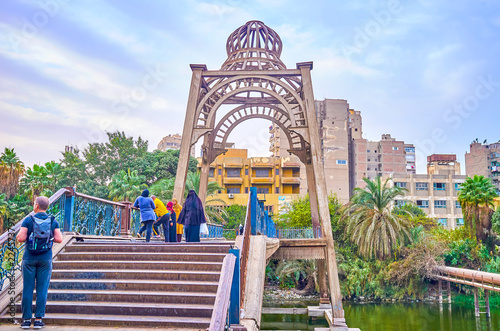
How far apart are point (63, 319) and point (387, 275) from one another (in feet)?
90.7

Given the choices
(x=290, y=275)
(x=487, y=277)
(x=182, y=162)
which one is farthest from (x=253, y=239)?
(x=290, y=275)

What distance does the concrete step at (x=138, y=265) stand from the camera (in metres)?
6.94

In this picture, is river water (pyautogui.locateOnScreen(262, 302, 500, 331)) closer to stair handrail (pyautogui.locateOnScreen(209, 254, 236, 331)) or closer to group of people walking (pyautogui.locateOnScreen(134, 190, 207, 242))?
group of people walking (pyautogui.locateOnScreen(134, 190, 207, 242))

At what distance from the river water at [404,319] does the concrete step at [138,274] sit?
622 inches

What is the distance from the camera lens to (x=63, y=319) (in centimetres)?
576

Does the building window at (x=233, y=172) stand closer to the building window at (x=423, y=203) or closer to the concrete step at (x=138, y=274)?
the building window at (x=423, y=203)

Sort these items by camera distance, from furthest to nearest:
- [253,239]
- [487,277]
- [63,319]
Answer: [487,277], [253,239], [63,319]

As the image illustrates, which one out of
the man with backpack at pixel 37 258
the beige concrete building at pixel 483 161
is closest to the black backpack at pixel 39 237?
the man with backpack at pixel 37 258

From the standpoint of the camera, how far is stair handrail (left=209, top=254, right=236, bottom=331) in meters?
3.73

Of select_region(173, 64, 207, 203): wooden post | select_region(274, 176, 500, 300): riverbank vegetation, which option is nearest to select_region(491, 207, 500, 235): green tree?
select_region(274, 176, 500, 300): riverbank vegetation

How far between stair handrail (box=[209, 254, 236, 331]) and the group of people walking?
4367mm

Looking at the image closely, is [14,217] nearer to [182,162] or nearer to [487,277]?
[182,162]

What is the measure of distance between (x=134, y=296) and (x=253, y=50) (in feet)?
46.6

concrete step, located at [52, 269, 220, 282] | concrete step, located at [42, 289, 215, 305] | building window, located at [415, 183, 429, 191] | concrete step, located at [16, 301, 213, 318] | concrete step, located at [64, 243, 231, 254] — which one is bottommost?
concrete step, located at [16, 301, 213, 318]
